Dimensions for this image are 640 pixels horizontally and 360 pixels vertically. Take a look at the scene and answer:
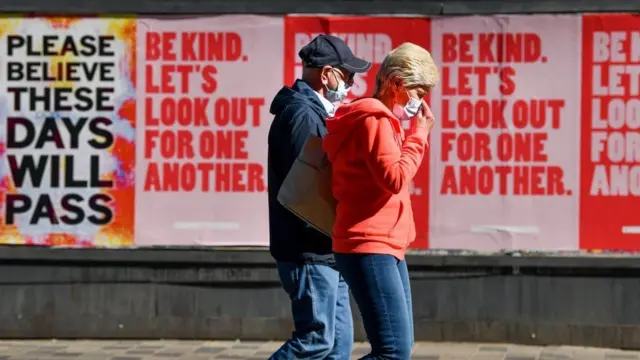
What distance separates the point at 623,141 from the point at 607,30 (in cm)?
75

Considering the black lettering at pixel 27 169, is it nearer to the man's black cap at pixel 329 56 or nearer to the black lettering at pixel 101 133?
the black lettering at pixel 101 133

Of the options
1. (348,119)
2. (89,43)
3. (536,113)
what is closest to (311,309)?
(348,119)

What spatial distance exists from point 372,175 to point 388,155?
104 mm

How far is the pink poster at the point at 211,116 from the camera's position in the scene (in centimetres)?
913

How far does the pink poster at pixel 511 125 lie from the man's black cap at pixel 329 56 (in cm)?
322

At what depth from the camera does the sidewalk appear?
853cm

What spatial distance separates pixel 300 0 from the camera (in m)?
9.10

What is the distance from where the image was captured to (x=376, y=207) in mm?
5137

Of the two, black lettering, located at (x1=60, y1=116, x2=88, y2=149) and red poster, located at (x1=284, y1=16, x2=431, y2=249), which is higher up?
red poster, located at (x1=284, y1=16, x2=431, y2=249)

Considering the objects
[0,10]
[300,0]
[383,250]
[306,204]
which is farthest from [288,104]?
[0,10]

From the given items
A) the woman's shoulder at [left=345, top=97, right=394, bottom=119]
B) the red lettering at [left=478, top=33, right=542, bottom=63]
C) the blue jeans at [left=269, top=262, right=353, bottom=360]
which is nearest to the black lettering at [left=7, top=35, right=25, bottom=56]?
the red lettering at [left=478, top=33, right=542, bottom=63]

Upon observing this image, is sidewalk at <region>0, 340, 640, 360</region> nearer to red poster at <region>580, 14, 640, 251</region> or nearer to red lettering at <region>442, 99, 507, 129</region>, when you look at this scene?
red poster at <region>580, 14, 640, 251</region>

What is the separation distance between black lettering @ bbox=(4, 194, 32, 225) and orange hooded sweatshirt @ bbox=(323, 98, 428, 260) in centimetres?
454

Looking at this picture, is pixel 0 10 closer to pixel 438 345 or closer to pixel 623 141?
pixel 438 345
